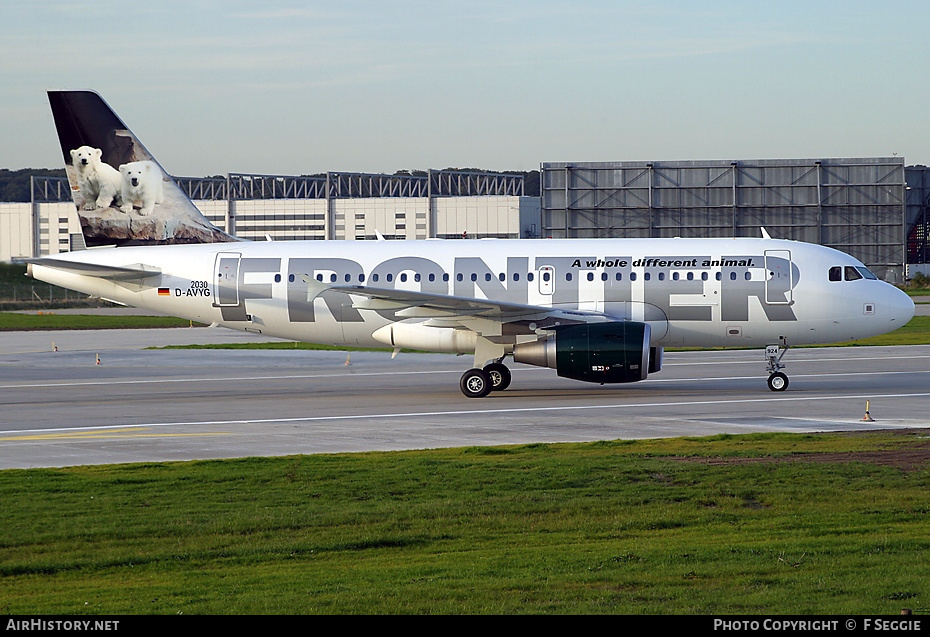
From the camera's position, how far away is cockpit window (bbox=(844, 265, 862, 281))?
28703 millimetres

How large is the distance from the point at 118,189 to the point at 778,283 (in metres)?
17.4

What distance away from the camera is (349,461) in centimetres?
1827

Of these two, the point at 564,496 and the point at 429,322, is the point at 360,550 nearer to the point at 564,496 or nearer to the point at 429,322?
the point at 564,496

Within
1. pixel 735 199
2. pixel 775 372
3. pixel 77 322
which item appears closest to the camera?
pixel 775 372

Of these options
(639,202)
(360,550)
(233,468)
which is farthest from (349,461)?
(639,202)

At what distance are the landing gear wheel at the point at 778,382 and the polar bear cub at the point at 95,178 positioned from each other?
17.8 meters

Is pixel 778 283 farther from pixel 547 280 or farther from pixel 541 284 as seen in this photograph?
pixel 541 284

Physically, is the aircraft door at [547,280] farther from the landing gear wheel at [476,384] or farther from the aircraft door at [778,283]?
the aircraft door at [778,283]

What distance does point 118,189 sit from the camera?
3041 cm

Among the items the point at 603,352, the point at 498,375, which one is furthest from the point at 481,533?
the point at 498,375

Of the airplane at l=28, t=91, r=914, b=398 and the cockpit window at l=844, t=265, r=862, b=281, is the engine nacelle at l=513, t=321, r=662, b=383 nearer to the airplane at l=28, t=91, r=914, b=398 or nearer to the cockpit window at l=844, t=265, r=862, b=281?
the airplane at l=28, t=91, r=914, b=398

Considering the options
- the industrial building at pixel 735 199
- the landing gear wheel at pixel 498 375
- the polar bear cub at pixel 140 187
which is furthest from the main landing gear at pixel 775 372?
the industrial building at pixel 735 199

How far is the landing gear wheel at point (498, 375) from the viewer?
28.4 metres
